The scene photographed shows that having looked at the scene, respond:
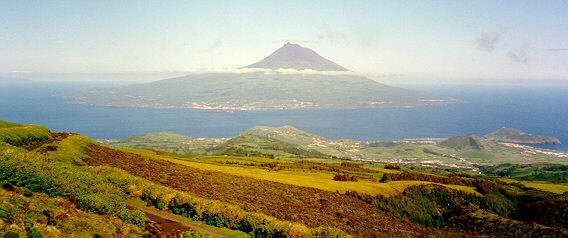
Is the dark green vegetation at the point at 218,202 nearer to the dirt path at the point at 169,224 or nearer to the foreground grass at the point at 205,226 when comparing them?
the foreground grass at the point at 205,226

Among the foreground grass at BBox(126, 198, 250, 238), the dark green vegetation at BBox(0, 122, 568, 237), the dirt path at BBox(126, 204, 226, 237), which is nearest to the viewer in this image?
the dark green vegetation at BBox(0, 122, 568, 237)

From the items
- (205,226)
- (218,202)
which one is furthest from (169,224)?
(218,202)

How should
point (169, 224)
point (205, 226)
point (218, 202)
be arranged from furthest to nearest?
1. point (218, 202)
2. point (205, 226)
3. point (169, 224)

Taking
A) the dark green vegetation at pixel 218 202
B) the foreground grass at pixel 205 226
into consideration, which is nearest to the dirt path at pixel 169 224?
the foreground grass at pixel 205 226

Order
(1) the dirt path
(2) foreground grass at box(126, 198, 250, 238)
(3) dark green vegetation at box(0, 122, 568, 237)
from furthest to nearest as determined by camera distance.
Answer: (2) foreground grass at box(126, 198, 250, 238) → (1) the dirt path → (3) dark green vegetation at box(0, 122, 568, 237)

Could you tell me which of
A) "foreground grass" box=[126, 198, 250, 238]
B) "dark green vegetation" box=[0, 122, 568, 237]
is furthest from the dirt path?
"dark green vegetation" box=[0, 122, 568, 237]

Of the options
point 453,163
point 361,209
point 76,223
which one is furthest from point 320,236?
point 453,163

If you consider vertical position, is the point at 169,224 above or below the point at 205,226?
above

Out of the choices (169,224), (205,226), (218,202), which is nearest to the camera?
(169,224)

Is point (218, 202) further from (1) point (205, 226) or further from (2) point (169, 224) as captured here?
(2) point (169, 224)

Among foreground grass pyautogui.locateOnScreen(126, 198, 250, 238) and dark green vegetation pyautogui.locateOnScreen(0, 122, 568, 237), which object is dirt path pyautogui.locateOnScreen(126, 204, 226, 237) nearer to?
foreground grass pyautogui.locateOnScreen(126, 198, 250, 238)

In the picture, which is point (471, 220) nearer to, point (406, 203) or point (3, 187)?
point (406, 203)
